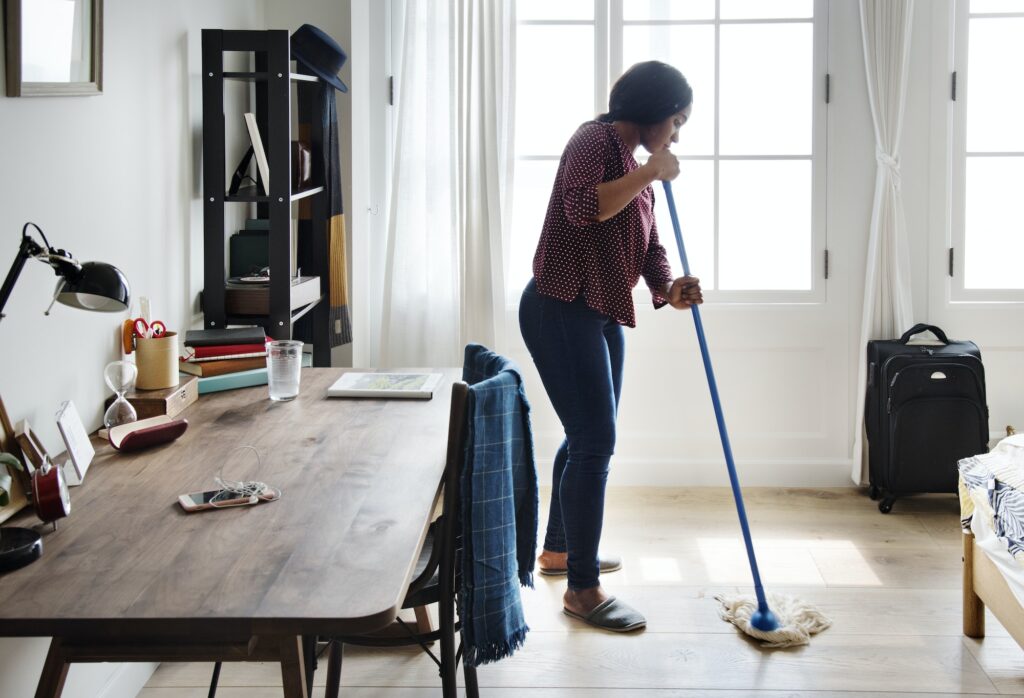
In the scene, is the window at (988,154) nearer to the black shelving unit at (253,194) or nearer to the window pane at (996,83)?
the window pane at (996,83)

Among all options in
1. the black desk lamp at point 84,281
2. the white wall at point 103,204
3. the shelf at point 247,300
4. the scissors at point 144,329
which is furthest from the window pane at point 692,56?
the black desk lamp at point 84,281

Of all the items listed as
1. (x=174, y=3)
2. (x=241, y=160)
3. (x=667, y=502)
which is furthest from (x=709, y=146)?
(x=174, y=3)

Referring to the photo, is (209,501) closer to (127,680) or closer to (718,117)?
(127,680)

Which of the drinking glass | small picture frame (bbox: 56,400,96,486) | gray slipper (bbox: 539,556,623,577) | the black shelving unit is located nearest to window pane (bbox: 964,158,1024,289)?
gray slipper (bbox: 539,556,623,577)

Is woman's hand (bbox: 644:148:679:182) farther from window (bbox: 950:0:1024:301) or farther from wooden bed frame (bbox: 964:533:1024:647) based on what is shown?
window (bbox: 950:0:1024:301)

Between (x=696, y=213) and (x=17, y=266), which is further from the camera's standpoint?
(x=696, y=213)

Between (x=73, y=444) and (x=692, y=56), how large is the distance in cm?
274

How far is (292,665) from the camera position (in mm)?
1436

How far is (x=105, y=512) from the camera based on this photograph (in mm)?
1680

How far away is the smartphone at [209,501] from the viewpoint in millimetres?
1681

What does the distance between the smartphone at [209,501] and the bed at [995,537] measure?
63.9 inches

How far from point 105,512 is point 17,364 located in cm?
45

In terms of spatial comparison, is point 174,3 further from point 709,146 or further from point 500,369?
point 709,146

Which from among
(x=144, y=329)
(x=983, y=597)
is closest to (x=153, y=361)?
(x=144, y=329)
